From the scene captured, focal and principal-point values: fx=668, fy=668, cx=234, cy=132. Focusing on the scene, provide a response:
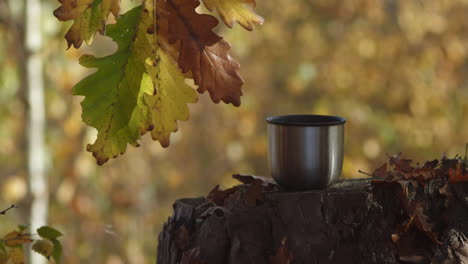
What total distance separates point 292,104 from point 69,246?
2226 millimetres

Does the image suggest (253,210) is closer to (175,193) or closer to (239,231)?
(239,231)

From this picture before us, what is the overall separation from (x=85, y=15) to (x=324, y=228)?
72 centimetres

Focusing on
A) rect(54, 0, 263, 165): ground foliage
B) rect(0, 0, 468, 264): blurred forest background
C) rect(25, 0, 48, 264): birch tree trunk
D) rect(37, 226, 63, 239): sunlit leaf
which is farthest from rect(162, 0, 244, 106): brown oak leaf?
rect(0, 0, 468, 264): blurred forest background

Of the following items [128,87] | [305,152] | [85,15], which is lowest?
[305,152]

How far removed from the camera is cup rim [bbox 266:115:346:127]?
1497 millimetres

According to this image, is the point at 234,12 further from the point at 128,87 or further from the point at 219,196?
the point at 219,196

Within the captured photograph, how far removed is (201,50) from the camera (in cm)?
108

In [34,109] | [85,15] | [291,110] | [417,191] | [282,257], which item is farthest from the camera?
[291,110]

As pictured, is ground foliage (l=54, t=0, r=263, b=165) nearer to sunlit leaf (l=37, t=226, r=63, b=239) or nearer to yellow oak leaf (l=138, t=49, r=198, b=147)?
yellow oak leaf (l=138, t=49, r=198, b=147)

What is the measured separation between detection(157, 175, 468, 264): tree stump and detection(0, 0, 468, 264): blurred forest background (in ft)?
11.9

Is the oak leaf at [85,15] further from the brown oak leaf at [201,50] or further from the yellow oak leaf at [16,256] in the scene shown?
the yellow oak leaf at [16,256]

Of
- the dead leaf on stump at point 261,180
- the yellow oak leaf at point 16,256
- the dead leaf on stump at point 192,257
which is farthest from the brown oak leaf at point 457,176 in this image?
the yellow oak leaf at point 16,256

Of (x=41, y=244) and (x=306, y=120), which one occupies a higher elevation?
(x=306, y=120)

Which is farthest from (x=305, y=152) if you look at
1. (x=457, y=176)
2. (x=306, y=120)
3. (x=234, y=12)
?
(x=234, y=12)
